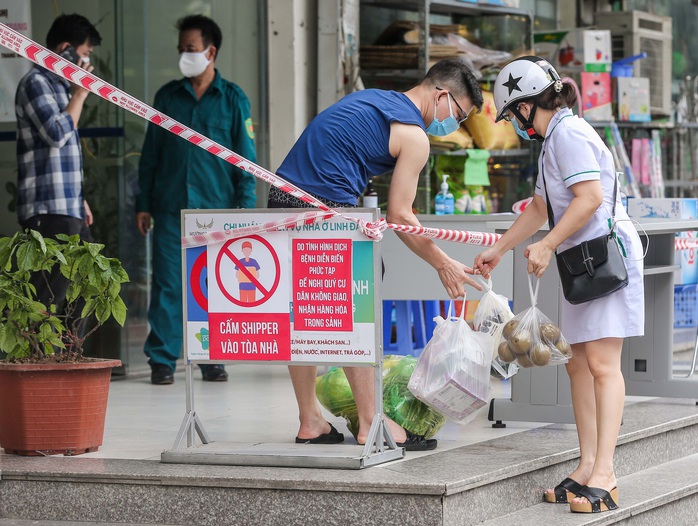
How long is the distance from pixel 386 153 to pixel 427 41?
344 centimetres

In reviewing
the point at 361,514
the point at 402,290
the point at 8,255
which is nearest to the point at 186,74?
the point at 402,290

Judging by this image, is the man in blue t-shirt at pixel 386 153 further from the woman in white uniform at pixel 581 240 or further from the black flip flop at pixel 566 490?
the black flip flop at pixel 566 490

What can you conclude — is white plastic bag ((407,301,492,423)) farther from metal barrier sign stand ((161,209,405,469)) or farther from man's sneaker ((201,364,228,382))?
man's sneaker ((201,364,228,382))

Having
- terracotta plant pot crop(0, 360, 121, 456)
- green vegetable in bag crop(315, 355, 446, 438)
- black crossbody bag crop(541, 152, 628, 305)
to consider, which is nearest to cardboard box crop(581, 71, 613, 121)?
green vegetable in bag crop(315, 355, 446, 438)

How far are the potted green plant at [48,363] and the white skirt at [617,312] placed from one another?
5.63ft

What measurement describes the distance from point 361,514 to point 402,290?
286cm

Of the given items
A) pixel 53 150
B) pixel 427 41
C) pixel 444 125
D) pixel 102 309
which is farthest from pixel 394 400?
pixel 427 41

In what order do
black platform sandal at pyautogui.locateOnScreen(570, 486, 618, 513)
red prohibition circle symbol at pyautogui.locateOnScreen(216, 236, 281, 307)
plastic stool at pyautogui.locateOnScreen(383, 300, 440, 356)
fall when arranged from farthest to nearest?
plastic stool at pyautogui.locateOnScreen(383, 300, 440, 356) < red prohibition circle symbol at pyautogui.locateOnScreen(216, 236, 281, 307) < black platform sandal at pyautogui.locateOnScreen(570, 486, 618, 513)

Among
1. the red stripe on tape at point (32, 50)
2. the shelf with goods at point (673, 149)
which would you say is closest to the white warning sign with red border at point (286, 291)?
the red stripe on tape at point (32, 50)

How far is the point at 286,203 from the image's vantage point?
467 centimetres

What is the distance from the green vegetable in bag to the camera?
15.7 ft

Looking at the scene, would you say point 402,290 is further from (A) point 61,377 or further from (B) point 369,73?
(A) point 61,377

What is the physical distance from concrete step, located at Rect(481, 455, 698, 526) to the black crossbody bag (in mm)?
743

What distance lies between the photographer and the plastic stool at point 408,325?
301 inches
